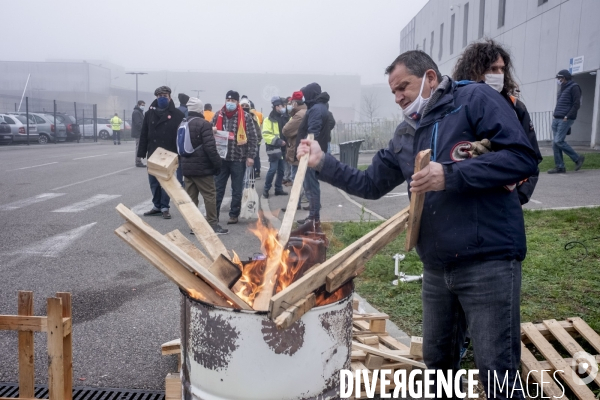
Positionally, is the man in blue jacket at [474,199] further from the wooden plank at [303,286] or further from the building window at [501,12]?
the building window at [501,12]

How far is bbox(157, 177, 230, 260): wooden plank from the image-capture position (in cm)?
301

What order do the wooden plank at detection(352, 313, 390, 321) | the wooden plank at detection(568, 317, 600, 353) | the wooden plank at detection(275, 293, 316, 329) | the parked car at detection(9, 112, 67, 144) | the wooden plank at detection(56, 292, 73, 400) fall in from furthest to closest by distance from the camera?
the parked car at detection(9, 112, 67, 144)
the wooden plank at detection(352, 313, 390, 321)
the wooden plank at detection(568, 317, 600, 353)
the wooden plank at detection(56, 292, 73, 400)
the wooden plank at detection(275, 293, 316, 329)

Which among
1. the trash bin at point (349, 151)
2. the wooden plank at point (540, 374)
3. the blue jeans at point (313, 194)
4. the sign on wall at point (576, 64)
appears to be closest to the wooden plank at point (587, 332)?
the wooden plank at point (540, 374)

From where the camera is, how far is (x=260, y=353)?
2.41 metres

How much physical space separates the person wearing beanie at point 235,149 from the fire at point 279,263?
215 inches

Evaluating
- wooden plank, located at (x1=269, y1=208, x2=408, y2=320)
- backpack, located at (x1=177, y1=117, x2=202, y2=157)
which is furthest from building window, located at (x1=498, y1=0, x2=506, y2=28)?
wooden plank, located at (x1=269, y1=208, x2=408, y2=320)

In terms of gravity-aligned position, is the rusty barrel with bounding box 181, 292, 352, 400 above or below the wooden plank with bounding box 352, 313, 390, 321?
above

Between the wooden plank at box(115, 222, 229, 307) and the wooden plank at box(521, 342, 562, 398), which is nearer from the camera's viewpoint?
the wooden plank at box(115, 222, 229, 307)

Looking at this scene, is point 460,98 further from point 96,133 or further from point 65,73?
point 65,73

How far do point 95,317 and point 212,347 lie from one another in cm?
276

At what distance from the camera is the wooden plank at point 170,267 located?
256cm

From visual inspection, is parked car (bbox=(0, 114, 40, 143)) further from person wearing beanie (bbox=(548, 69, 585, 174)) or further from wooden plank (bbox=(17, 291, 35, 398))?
wooden plank (bbox=(17, 291, 35, 398))

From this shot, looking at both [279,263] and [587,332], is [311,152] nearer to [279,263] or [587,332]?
[279,263]

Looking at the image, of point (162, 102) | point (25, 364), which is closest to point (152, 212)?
point (162, 102)
